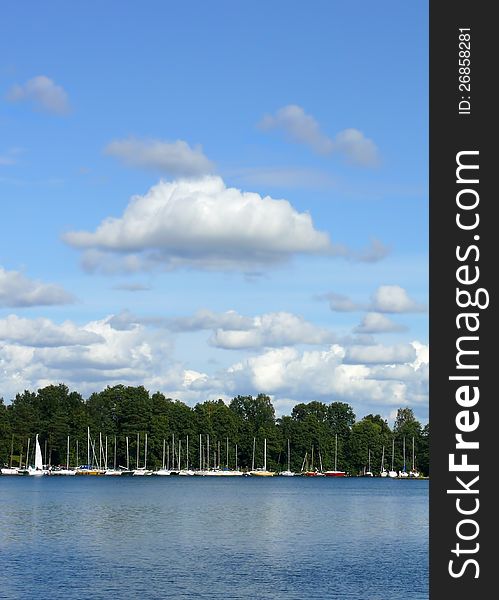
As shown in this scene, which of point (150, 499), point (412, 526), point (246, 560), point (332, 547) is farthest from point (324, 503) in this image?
point (246, 560)

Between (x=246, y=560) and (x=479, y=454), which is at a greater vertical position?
(x=479, y=454)

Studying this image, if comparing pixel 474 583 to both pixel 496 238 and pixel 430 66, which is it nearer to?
pixel 496 238

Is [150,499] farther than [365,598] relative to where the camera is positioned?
Yes

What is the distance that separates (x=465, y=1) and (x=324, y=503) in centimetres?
14142

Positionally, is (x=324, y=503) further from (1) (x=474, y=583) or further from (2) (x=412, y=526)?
(1) (x=474, y=583)

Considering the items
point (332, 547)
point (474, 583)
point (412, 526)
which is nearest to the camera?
point (474, 583)

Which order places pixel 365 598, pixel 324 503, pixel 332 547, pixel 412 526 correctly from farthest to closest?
pixel 324 503 < pixel 412 526 < pixel 332 547 < pixel 365 598

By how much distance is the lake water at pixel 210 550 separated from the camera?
196 feet

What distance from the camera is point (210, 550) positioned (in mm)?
80750

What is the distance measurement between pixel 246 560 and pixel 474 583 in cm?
5391

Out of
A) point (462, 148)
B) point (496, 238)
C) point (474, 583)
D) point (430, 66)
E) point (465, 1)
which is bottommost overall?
point (474, 583)

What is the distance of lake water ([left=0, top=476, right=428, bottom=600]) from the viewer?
2357 inches

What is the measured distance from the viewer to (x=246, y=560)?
74500 millimetres

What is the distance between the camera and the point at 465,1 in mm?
23812
